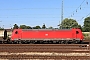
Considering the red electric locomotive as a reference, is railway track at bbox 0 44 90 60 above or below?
below

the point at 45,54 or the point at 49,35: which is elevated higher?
the point at 49,35

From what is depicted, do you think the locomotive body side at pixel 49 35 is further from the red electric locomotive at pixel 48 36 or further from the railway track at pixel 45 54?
the railway track at pixel 45 54

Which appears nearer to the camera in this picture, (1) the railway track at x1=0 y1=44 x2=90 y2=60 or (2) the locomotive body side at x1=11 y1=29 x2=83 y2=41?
(1) the railway track at x1=0 y1=44 x2=90 y2=60

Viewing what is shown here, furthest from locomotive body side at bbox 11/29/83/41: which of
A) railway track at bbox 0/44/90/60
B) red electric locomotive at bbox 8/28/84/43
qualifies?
railway track at bbox 0/44/90/60

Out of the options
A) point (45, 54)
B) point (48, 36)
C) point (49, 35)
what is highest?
point (49, 35)

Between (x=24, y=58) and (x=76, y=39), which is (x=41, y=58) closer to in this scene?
(x=24, y=58)

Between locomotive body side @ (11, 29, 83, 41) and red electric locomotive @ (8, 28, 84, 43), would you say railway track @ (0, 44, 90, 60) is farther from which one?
locomotive body side @ (11, 29, 83, 41)

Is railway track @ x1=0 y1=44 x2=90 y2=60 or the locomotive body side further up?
the locomotive body side

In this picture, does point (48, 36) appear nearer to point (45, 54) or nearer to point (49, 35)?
point (49, 35)

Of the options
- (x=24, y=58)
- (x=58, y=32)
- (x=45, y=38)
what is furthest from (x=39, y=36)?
(x=24, y=58)

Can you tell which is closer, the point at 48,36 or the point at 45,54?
the point at 45,54

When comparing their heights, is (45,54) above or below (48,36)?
below

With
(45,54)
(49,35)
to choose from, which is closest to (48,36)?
(49,35)

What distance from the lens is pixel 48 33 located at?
35469 millimetres
